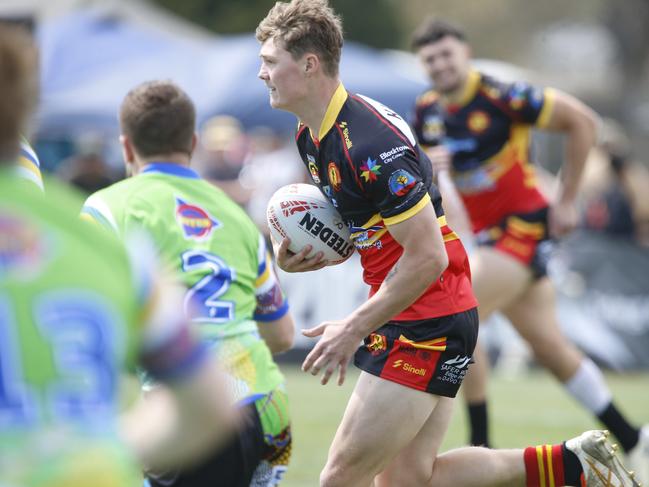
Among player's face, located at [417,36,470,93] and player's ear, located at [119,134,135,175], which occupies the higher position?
player's ear, located at [119,134,135,175]

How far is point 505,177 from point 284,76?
3.24m

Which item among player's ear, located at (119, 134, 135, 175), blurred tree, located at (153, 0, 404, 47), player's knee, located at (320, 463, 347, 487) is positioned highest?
→ player's ear, located at (119, 134, 135, 175)

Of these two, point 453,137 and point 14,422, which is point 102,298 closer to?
point 14,422

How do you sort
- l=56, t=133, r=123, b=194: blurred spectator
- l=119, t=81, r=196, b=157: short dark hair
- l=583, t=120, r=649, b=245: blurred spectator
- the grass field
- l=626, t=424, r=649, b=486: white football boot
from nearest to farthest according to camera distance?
l=119, t=81, r=196, b=157: short dark hair → l=626, t=424, r=649, b=486: white football boot → the grass field → l=583, t=120, r=649, b=245: blurred spectator → l=56, t=133, r=123, b=194: blurred spectator

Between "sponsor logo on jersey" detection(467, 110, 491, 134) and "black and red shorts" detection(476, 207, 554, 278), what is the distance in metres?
0.56

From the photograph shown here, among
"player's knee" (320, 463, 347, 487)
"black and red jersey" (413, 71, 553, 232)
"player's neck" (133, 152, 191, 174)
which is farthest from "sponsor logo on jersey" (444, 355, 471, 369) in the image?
"black and red jersey" (413, 71, 553, 232)

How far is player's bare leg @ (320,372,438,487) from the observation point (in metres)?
4.16

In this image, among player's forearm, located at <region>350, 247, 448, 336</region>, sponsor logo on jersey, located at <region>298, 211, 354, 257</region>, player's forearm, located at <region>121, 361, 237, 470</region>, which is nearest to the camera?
player's forearm, located at <region>121, 361, 237, 470</region>

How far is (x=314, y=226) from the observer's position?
175 inches

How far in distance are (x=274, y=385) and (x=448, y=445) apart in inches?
143

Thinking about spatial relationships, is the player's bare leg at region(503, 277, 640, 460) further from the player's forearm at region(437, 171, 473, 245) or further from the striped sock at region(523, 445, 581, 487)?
the striped sock at region(523, 445, 581, 487)

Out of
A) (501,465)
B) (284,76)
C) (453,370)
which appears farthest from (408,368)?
(284,76)

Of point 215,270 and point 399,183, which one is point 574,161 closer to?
point 399,183

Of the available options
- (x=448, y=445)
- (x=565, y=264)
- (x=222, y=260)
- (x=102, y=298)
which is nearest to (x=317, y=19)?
(x=222, y=260)
